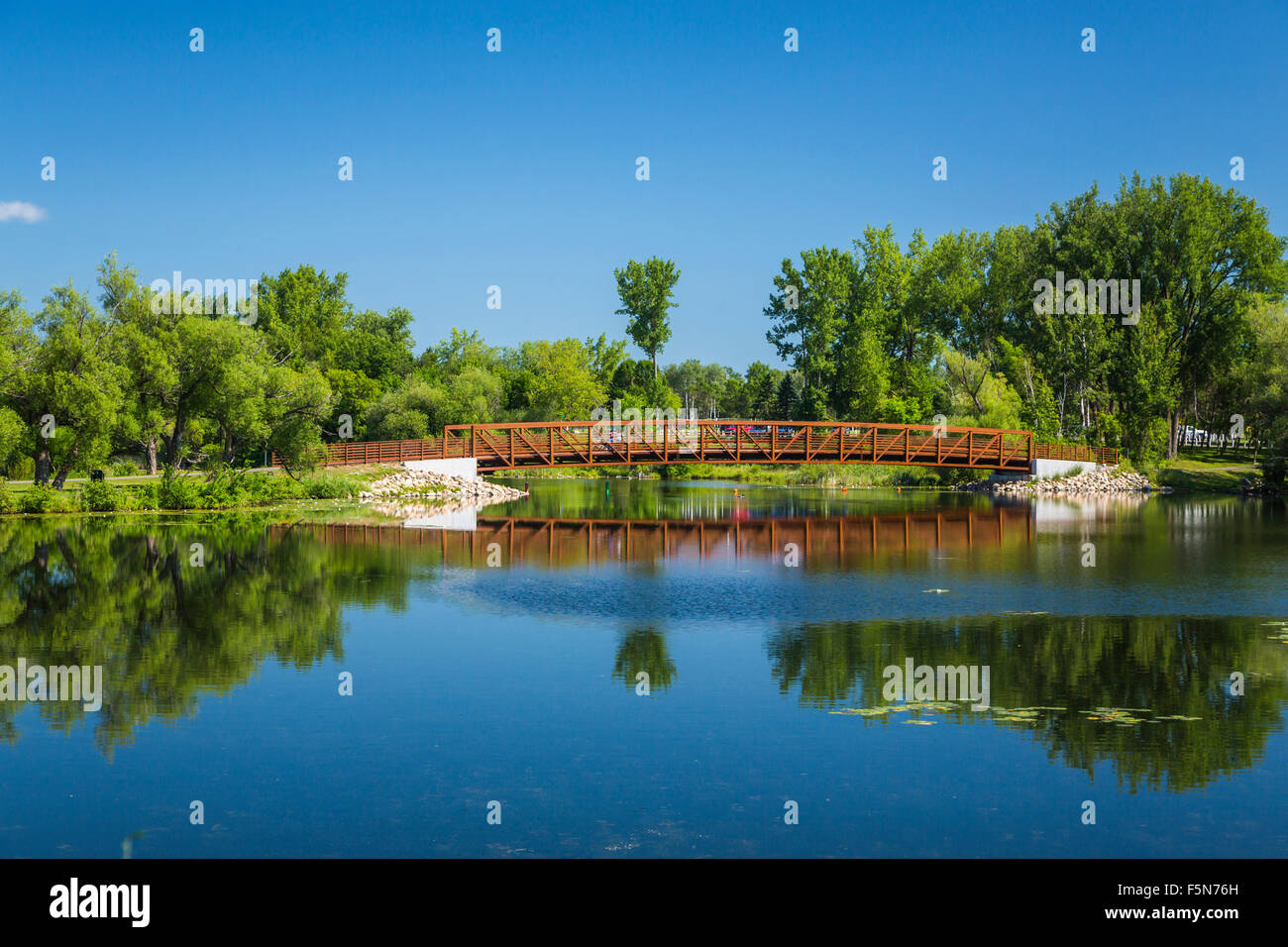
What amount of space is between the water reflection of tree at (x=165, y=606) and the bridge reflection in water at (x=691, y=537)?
353 centimetres

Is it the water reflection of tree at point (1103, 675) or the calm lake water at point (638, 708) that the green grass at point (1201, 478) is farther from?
the water reflection of tree at point (1103, 675)

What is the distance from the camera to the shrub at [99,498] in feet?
133

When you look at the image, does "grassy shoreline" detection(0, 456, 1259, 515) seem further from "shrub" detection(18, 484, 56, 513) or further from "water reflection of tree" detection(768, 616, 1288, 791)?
"water reflection of tree" detection(768, 616, 1288, 791)

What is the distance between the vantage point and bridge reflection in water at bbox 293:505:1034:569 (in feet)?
101

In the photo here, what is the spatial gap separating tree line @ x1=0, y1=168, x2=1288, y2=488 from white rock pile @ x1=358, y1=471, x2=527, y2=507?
429cm

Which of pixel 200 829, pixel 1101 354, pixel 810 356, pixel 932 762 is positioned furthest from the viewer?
pixel 810 356

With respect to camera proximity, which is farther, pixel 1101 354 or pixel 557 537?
pixel 1101 354

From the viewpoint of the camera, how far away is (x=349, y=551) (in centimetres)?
3055

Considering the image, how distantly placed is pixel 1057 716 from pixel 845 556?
17132 mm

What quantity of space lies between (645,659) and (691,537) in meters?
19.7

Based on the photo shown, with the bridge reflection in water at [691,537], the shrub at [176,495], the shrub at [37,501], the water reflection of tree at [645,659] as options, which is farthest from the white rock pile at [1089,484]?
the water reflection of tree at [645,659]
